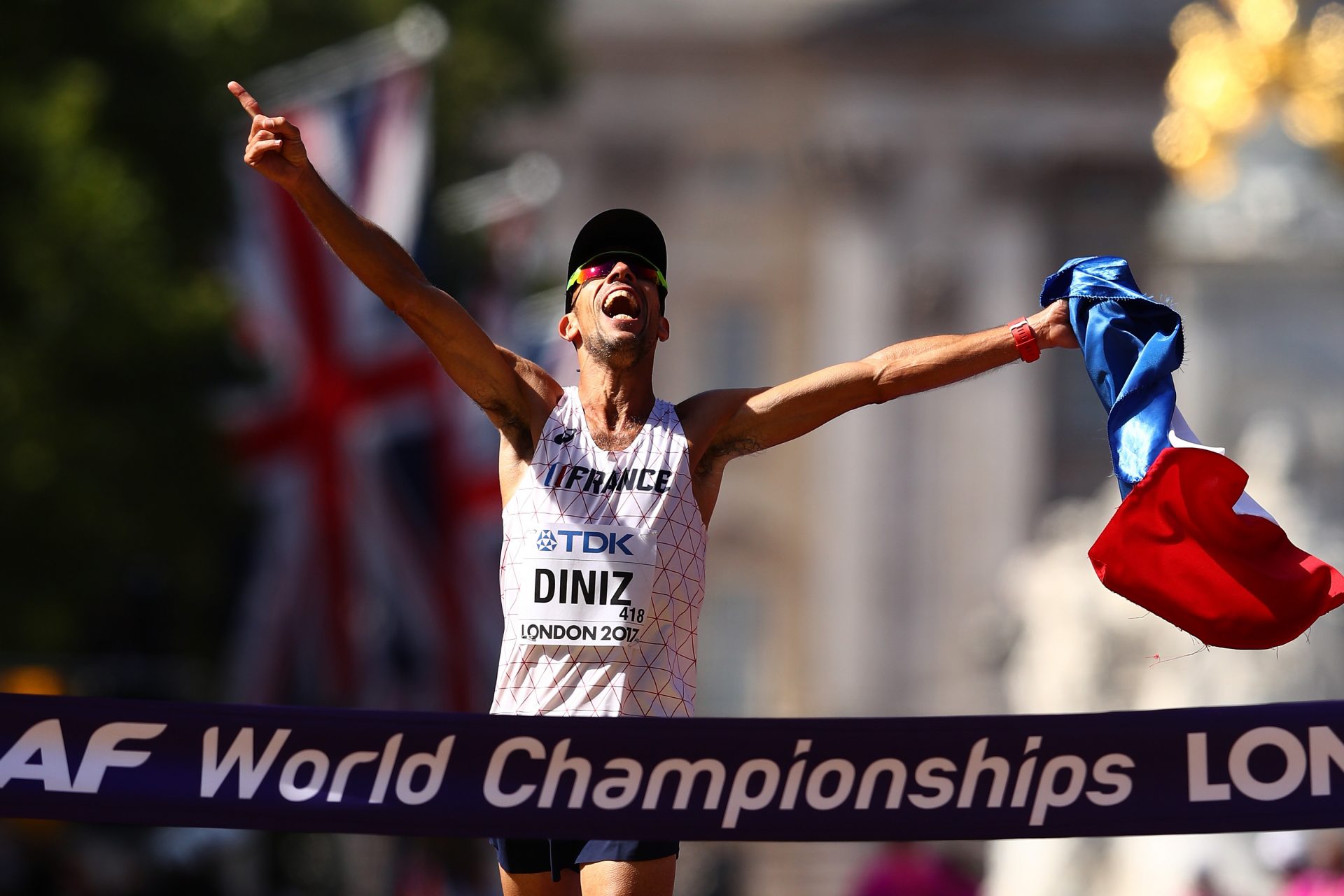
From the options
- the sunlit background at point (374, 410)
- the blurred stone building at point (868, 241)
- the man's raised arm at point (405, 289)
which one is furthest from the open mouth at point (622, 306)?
the blurred stone building at point (868, 241)

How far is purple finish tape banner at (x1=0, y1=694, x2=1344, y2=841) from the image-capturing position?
18.4ft

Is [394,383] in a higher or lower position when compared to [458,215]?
lower

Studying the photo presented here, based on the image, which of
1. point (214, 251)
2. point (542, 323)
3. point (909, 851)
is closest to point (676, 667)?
point (909, 851)

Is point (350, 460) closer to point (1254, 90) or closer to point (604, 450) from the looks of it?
point (604, 450)

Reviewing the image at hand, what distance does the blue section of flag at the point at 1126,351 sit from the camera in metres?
5.79

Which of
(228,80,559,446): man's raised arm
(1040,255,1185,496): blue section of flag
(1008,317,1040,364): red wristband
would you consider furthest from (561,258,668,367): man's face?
(1040,255,1185,496): blue section of flag

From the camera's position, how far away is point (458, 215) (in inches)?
1039

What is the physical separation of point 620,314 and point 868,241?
52246mm

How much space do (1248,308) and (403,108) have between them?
50.3 feet

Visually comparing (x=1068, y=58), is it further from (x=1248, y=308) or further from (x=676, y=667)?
→ (x=676, y=667)

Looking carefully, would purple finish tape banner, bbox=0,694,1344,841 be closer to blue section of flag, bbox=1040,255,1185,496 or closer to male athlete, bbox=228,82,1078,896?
male athlete, bbox=228,82,1078,896

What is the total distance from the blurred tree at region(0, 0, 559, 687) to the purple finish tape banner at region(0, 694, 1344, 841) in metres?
11.1

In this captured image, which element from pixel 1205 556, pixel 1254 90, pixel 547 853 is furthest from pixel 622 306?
pixel 1254 90

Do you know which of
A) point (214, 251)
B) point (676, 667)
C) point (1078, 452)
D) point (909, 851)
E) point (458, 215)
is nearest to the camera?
point (676, 667)
